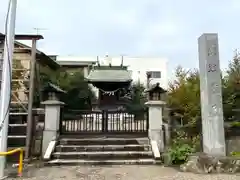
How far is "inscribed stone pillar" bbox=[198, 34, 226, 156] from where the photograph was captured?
6.69 meters

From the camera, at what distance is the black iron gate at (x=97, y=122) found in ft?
32.6

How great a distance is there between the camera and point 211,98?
22.4 ft

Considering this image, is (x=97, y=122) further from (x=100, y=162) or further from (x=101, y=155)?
(x=100, y=162)

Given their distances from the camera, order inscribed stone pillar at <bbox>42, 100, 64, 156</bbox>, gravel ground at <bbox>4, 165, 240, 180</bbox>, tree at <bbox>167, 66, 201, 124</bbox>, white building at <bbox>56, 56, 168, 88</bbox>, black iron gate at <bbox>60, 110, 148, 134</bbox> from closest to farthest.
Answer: gravel ground at <bbox>4, 165, 240, 180</bbox> → inscribed stone pillar at <bbox>42, 100, 64, 156</bbox> → tree at <bbox>167, 66, 201, 124</bbox> → black iron gate at <bbox>60, 110, 148, 134</bbox> → white building at <bbox>56, 56, 168, 88</bbox>

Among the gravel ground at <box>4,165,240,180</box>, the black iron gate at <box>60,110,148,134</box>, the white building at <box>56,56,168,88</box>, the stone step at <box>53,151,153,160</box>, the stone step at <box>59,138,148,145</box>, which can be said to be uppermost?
the white building at <box>56,56,168,88</box>

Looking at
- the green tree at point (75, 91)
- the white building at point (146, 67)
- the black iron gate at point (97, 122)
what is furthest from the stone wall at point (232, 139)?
the white building at point (146, 67)

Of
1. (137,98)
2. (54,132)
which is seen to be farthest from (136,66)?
(54,132)

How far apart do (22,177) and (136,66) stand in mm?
29269

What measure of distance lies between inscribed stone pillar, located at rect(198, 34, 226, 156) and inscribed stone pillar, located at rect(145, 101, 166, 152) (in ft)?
7.81

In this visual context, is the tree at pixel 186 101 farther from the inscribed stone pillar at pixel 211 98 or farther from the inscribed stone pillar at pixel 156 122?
the inscribed stone pillar at pixel 211 98

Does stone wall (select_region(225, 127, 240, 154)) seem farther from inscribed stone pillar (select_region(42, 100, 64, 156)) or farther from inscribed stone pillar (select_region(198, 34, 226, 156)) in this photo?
inscribed stone pillar (select_region(42, 100, 64, 156))

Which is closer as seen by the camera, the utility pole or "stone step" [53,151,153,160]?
the utility pole

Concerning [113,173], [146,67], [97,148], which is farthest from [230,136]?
[146,67]

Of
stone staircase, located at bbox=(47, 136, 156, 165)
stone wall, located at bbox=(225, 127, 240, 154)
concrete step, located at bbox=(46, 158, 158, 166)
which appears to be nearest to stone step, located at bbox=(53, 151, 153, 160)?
stone staircase, located at bbox=(47, 136, 156, 165)
